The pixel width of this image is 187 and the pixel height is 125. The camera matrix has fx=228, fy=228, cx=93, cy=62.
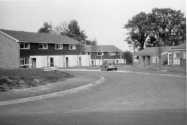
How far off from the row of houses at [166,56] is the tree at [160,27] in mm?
13354

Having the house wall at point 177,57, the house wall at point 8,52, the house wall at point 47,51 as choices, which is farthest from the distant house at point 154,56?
the house wall at point 8,52

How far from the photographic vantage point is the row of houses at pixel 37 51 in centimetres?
3788

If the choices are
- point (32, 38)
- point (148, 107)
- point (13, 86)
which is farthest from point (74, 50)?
point (148, 107)

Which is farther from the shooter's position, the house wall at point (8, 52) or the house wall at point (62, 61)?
the house wall at point (62, 61)

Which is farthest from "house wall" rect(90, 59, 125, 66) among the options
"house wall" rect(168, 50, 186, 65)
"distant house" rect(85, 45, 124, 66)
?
"house wall" rect(168, 50, 186, 65)

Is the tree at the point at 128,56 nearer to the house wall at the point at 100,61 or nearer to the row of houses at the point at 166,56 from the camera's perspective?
the house wall at the point at 100,61

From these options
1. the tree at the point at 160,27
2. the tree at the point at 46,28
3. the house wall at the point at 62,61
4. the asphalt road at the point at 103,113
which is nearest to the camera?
the asphalt road at the point at 103,113

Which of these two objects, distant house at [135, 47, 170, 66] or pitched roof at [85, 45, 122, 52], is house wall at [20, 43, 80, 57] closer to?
pitched roof at [85, 45, 122, 52]

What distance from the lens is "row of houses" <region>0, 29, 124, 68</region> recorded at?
37.9 meters

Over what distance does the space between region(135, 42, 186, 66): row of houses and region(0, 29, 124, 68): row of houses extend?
15101 millimetres

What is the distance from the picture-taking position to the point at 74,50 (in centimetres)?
5262

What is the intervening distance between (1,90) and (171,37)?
62824 millimetres

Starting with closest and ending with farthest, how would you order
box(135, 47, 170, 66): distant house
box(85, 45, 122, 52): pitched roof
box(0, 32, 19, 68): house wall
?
box(0, 32, 19, 68): house wall
box(135, 47, 170, 66): distant house
box(85, 45, 122, 52): pitched roof

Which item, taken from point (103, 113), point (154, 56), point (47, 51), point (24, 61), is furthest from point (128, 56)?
point (103, 113)
